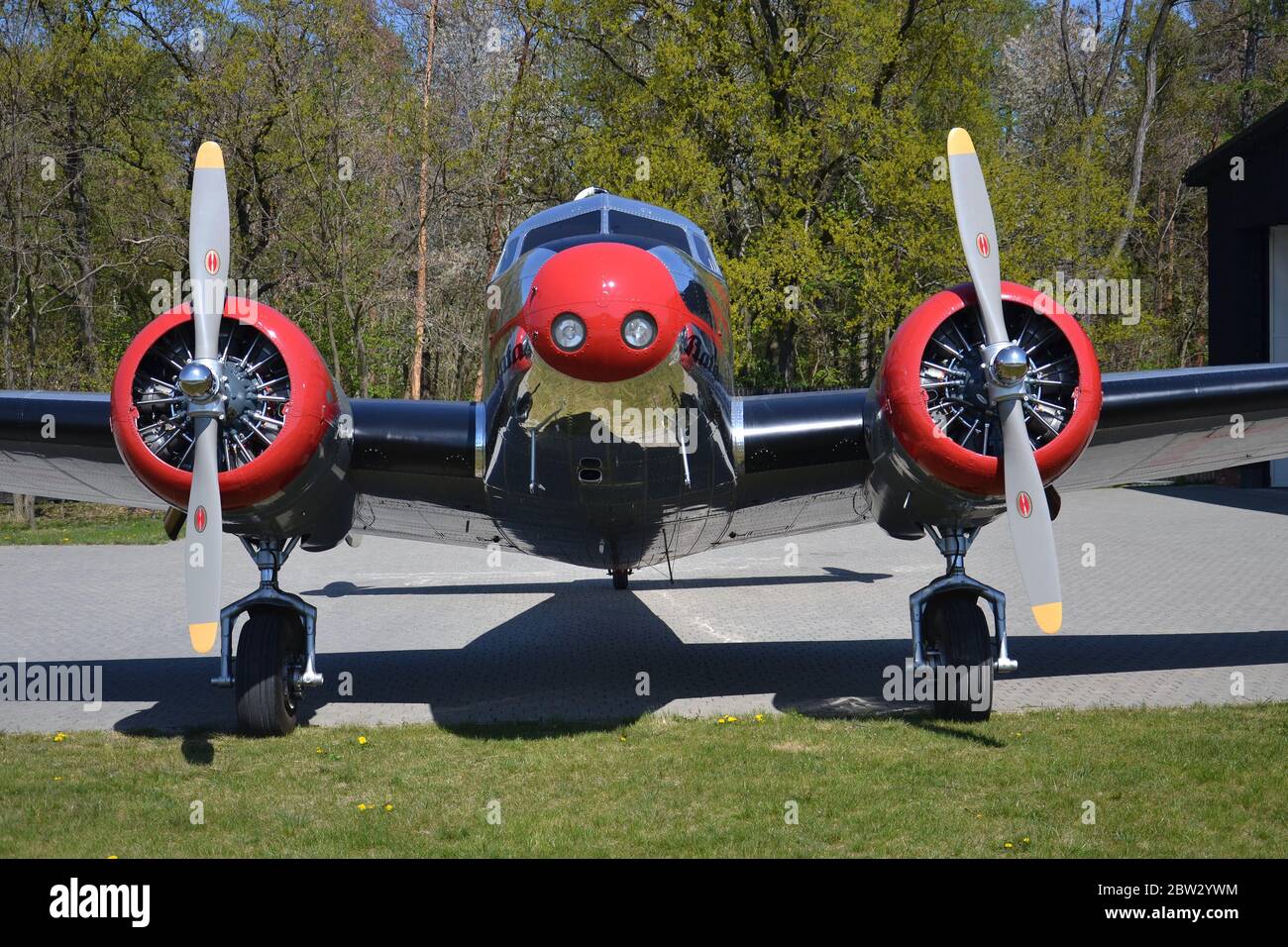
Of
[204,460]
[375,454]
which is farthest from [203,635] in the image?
[375,454]

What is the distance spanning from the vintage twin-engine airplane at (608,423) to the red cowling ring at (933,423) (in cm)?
2

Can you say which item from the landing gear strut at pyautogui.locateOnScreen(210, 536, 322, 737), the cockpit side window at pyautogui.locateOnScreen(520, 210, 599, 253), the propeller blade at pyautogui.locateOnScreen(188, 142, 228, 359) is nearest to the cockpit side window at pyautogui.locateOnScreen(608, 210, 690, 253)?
the cockpit side window at pyautogui.locateOnScreen(520, 210, 599, 253)

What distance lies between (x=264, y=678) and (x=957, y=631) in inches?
198

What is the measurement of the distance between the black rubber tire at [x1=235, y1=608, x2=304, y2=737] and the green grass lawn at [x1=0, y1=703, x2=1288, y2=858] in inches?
5.5

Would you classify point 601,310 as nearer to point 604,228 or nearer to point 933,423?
point 604,228

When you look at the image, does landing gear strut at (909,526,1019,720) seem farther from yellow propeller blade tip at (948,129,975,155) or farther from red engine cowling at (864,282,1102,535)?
yellow propeller blade tip at (948,129,975,155)

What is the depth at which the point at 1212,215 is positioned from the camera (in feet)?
91.7

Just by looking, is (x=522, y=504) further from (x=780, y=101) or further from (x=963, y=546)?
(x=780, y=101)

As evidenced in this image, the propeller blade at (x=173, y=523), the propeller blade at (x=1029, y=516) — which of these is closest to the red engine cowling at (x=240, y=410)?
the propeller blade at (x=173, y=523)

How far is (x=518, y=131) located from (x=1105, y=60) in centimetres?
2280

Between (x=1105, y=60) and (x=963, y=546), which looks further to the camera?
(x=1105, y=60)

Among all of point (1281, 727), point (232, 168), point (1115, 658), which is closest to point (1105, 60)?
point (232, 168)

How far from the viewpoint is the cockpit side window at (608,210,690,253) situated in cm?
788

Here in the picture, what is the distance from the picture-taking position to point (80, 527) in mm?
24984
